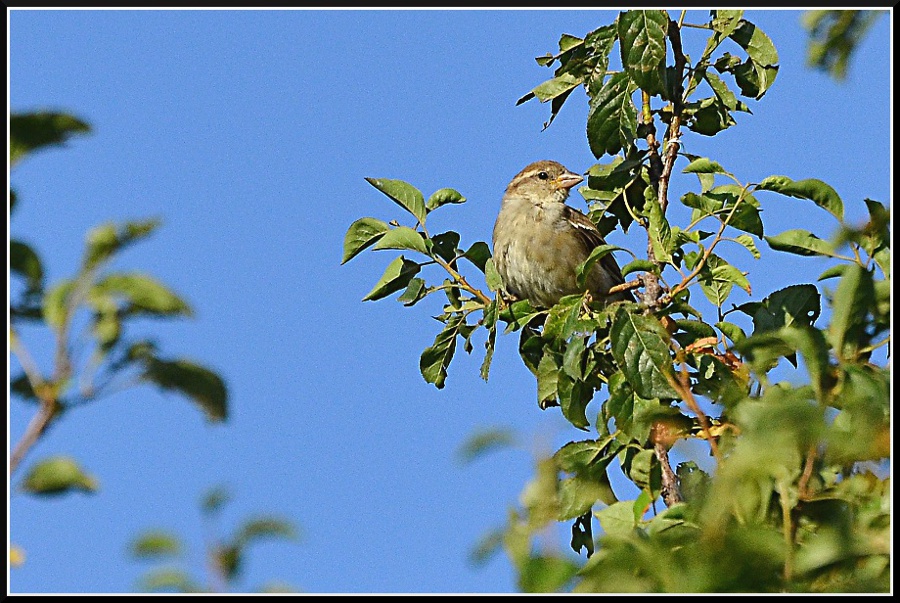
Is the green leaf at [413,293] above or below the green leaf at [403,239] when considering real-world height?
below

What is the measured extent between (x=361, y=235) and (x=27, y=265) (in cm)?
279

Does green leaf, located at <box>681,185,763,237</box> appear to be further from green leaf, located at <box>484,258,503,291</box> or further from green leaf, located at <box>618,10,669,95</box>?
green leaf, located at <box>484,258,503,291</box>

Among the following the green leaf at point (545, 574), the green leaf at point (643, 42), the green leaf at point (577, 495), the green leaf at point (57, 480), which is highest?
the green leaf at point (643, 42)

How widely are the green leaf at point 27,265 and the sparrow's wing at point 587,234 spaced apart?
5.29 metres

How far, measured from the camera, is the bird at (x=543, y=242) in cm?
787

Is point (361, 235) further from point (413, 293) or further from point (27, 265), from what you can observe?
point (27, 265)

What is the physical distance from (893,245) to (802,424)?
1.69m

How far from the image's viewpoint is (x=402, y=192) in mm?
4855

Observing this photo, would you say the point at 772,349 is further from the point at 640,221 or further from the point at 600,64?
the point at 600,64

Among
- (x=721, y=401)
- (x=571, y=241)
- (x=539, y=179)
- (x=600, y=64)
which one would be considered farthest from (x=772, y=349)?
(x=539, y=179)

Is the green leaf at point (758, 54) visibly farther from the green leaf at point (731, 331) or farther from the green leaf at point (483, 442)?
the green leaf at point (483, 442)

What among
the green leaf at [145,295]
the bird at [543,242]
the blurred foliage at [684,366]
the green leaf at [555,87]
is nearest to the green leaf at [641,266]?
the blurred foliage at [684,366]

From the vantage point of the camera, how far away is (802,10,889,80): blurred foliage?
15.1ft

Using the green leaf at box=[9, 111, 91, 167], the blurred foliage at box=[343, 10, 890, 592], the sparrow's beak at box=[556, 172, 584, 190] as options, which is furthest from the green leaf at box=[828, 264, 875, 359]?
the sparrow's beak at box=[556, 172, 584, 190]
